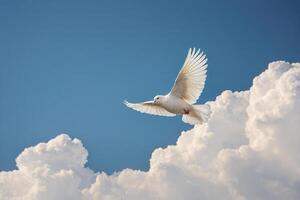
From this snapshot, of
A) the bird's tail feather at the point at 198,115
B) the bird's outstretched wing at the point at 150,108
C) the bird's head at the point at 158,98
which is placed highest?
the bird's outstretched wing at the point at 150,108

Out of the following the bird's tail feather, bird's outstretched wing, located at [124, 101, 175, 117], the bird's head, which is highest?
bird's outstretched wing, located at [124, 101, 175, 117]

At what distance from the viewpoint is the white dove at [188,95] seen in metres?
34.6

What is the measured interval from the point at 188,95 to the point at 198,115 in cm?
153

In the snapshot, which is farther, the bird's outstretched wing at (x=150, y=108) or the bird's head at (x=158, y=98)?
the bird's outstretched wing at (x=150, y=108)

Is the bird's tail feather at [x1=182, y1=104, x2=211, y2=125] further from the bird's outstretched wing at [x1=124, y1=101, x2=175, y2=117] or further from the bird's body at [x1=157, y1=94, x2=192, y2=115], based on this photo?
the bird's outstretched wing at [x1=124, y1=101, x2=175, y2=117]

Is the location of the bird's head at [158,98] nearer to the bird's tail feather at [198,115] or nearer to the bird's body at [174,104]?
the bird's body at [174,104]

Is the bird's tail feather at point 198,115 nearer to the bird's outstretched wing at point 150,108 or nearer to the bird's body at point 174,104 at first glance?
the bird's body at point 174,104

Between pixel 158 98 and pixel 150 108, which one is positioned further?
pixel 150 108

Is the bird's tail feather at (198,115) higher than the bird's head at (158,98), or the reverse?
the bird's head at (158,98)

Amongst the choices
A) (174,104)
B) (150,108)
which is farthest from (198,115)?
(150,108)

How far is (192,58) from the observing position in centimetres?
3441

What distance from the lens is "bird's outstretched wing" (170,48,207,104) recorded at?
34375 millimetres

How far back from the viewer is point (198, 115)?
35312 mm

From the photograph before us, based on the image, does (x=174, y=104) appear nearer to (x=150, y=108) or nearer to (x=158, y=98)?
(x=158, y=98)
